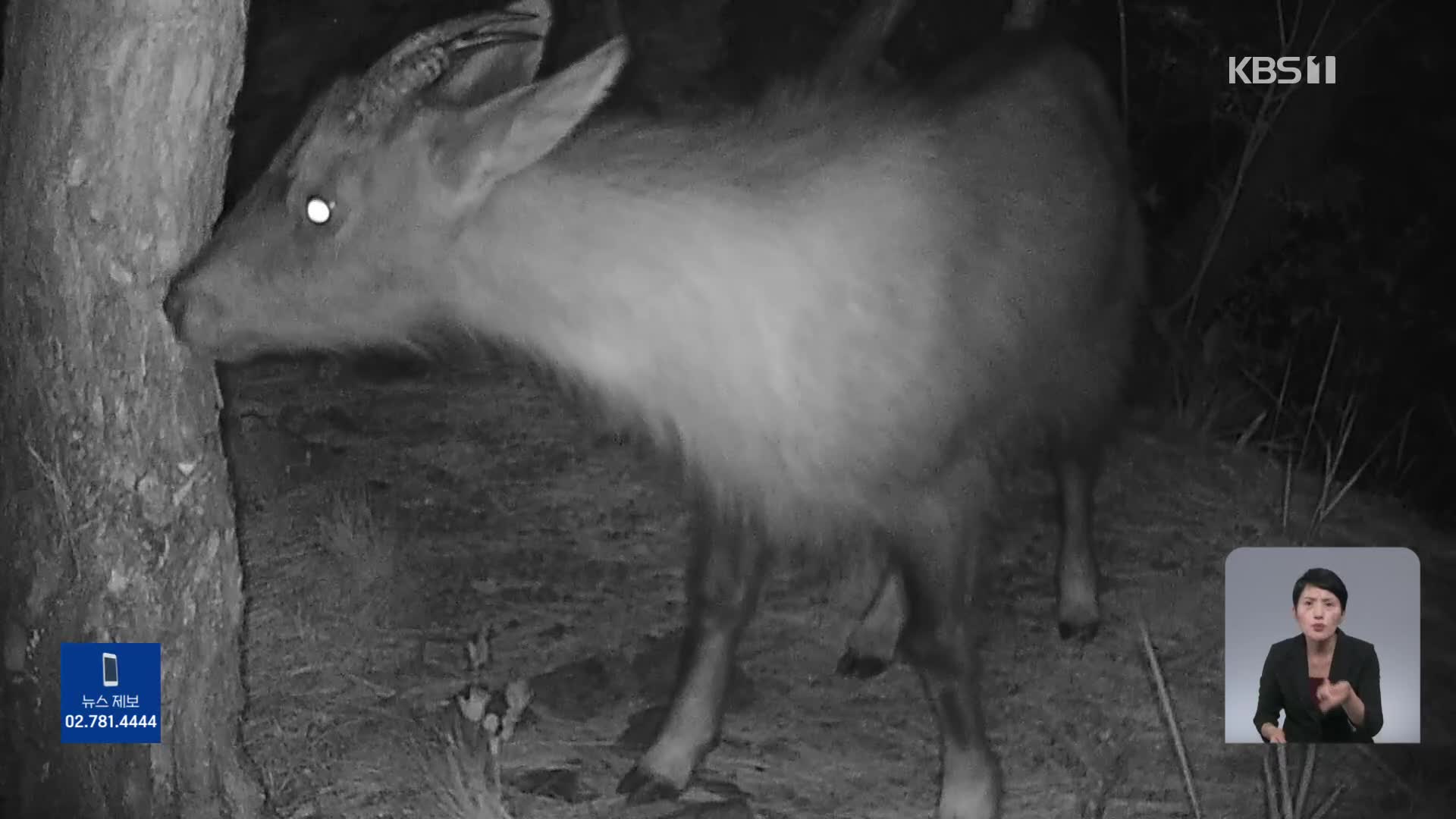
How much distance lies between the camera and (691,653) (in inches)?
90.7

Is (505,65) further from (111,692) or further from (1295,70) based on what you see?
(1295,70)

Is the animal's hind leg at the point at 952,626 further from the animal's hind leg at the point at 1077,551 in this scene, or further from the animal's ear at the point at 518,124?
the animal's ear at the point at 518,124

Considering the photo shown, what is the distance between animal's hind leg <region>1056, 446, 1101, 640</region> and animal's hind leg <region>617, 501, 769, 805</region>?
0.52 m

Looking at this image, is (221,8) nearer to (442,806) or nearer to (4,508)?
(4,508)

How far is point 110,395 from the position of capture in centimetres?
196

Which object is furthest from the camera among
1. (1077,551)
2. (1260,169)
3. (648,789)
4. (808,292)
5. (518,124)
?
(1077,551)

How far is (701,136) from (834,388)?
0.37 m

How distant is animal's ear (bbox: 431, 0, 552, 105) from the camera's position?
2.02 m

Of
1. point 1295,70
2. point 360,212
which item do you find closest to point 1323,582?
point 1295,70

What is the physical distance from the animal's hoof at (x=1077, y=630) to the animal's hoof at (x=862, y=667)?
11.5 inches

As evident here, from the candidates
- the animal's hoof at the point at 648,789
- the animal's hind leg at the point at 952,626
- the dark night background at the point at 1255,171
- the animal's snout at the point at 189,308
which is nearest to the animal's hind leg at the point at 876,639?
the animal's hind leg at the point at 952,626

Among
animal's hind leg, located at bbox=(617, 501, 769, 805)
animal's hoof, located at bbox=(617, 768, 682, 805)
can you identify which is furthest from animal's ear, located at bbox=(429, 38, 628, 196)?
animal's hoof, located at bbox=(617, 768, 682, 805)

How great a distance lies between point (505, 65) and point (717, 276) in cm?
42

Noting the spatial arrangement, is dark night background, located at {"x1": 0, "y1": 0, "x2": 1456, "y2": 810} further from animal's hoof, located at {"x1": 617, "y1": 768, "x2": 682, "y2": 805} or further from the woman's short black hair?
animal's hoof, located at {"x1": 617, "y1": 768, "x2": 682, "y2": 805}
